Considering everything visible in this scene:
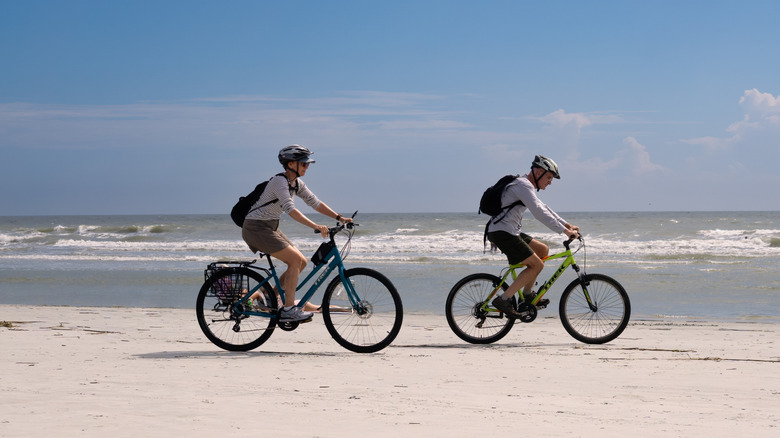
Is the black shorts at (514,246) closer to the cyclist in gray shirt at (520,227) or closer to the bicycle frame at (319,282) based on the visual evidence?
the cyclist in gray shirt at (520,227)

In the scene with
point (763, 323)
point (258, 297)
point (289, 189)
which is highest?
point (289, 189)

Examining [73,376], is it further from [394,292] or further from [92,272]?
[92,272]

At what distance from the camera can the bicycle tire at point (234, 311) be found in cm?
654

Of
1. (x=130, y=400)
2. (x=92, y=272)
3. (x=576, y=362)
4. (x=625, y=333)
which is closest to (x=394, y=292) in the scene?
(x=576, y=362)

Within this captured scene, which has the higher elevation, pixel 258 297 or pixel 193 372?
pixel 258 297

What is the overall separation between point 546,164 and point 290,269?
2471mm

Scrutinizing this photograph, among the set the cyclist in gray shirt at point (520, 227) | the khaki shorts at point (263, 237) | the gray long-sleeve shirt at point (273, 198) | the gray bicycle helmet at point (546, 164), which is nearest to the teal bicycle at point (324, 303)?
the khaki shorts at point (263, 237)

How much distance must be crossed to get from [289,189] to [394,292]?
1.17 m

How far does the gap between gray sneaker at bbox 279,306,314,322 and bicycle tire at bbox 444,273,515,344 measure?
145cm

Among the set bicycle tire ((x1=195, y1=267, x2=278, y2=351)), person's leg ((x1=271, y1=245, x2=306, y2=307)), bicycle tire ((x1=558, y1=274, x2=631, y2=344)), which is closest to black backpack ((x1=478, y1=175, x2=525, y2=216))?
bicycle tire ((x1=558, y1=274, x2=631, y2=344))

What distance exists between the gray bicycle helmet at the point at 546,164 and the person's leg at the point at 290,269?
2285 millimetres

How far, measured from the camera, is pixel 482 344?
23.8ft

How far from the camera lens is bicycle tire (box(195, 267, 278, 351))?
6.54 meters

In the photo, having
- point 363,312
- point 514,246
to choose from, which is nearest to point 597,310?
point 514,246
